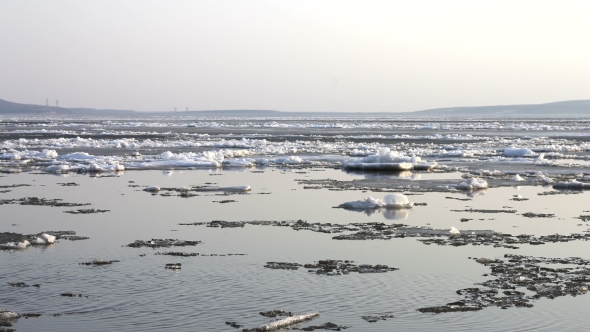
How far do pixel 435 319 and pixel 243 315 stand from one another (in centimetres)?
204

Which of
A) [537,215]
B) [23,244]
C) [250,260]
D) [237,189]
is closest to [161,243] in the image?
[250,260]

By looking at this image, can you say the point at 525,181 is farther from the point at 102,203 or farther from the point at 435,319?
the point at 435,319

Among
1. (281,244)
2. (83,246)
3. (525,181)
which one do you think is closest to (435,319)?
(281,244)

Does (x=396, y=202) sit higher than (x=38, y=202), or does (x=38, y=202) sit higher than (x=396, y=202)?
(x=396, y=202)

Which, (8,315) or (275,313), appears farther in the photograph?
(275,313)

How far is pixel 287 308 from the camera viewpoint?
Answer: 9289 millimetres

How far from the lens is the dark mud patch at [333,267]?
11141mm

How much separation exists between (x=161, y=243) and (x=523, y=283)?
561 centimetres

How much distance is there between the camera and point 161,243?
1319 cm

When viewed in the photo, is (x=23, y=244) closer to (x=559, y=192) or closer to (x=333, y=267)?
(x=333, y=267)

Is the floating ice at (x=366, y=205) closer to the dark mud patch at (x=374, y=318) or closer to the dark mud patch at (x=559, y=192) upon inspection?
the dark mud patch at (x=559, y=192)

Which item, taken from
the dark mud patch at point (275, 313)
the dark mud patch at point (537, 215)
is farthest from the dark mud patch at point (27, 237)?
the dark mud patch at point (537, 215)

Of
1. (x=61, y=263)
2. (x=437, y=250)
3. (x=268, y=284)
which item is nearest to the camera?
(x=268, y=284)

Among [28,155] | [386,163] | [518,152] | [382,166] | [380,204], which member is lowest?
[28,155]
